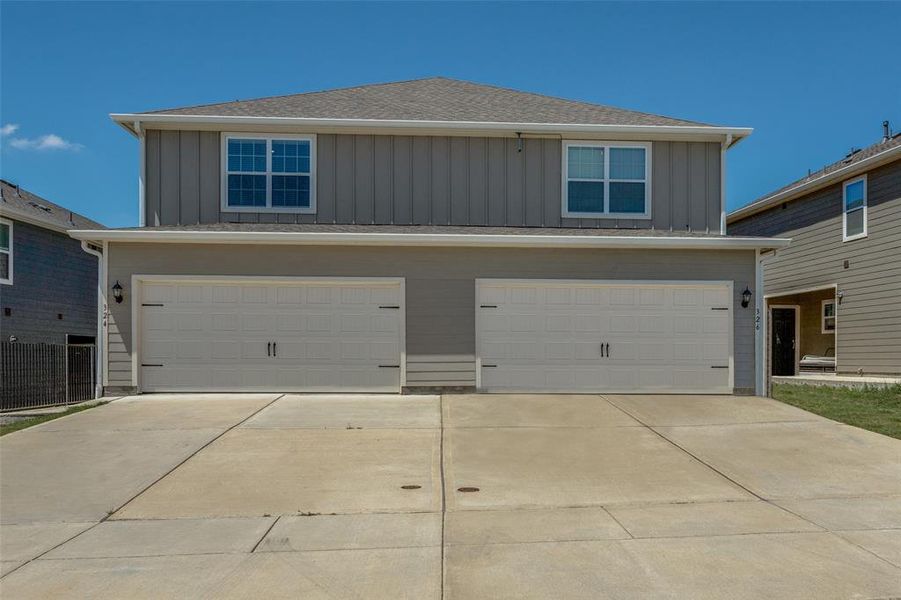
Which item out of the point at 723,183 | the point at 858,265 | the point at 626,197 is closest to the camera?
the point at 626,197

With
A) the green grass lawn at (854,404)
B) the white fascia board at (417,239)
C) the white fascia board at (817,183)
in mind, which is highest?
the white fascia board at (817,183)

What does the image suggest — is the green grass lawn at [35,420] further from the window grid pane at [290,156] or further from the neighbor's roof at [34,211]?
the neighbor's roof at [34,211]

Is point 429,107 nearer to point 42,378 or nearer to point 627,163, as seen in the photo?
point 627,163

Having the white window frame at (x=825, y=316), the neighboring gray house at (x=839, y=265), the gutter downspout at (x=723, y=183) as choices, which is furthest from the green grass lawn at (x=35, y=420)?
the white window frame at (x=825, y=316)

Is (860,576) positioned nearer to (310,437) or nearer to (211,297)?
(310,437)

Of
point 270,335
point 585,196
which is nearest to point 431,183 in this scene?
point 585,196

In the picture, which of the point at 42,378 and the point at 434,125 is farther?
the point at 434,125

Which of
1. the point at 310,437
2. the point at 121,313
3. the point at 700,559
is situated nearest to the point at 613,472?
the point at 700,559

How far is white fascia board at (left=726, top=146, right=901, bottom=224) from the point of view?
15.3 m

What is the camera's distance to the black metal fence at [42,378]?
1201 centimetres

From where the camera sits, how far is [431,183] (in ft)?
44.0

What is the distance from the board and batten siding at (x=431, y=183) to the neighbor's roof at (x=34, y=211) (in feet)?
16.2

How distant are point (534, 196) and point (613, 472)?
7.25 metres

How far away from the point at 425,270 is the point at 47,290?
11.2 meters
